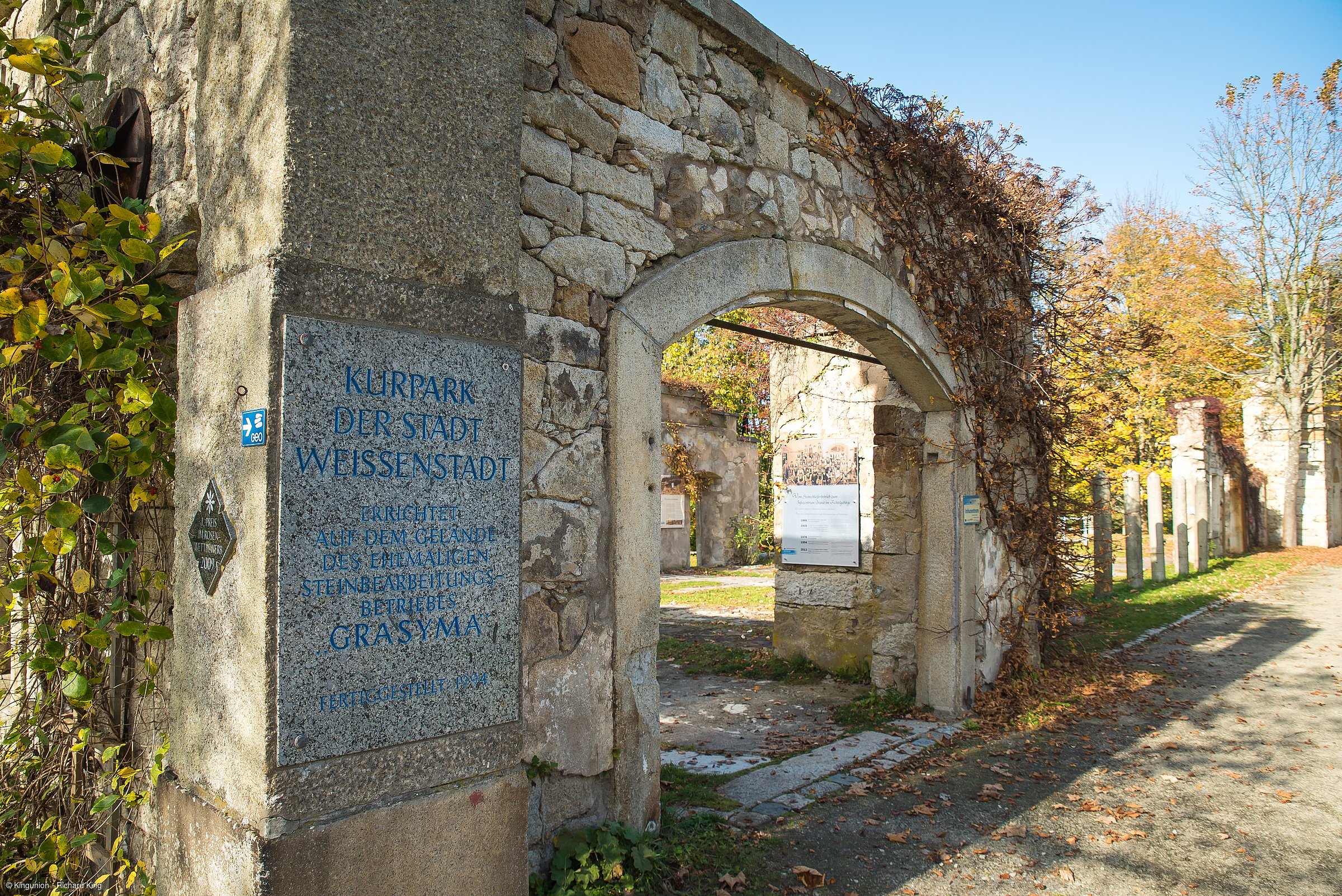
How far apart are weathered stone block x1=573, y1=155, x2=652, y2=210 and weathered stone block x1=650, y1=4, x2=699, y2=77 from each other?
1.95ft

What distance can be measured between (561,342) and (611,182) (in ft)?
2.32

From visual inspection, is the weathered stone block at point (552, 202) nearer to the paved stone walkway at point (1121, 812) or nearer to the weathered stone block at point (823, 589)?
the paved stone walkway at point (1121, 812)

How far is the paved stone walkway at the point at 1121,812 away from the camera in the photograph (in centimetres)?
328

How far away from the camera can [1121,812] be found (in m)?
3.92

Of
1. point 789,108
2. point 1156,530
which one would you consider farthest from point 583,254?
point 1156,530

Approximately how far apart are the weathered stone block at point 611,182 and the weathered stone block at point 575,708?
1.71m

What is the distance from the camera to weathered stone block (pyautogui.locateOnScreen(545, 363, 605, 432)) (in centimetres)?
304

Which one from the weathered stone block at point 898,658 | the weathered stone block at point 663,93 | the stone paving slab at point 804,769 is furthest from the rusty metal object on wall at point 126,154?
the weathered stone block at point 898,658

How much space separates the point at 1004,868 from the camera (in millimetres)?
3354

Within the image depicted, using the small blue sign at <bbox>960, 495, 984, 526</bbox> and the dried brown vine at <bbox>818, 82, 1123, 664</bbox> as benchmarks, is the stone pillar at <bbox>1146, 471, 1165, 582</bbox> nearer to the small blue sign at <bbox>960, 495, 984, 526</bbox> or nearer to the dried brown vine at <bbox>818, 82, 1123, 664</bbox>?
the dried brown vine at <bbox>818, 82, 1123, 664</bbox>

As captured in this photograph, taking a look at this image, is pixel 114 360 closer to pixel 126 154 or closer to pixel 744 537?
pixel 126 154

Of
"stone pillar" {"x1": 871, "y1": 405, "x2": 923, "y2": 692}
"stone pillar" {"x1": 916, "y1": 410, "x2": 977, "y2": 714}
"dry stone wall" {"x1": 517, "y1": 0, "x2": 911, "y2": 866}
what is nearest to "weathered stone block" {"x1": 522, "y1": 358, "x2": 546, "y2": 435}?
"dry stone wall" {"x1": 517, "y1": 0, "x2": 911, "y2": 866}

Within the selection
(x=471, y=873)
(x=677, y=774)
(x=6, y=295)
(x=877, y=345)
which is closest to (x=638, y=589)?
(x=471, y=873)

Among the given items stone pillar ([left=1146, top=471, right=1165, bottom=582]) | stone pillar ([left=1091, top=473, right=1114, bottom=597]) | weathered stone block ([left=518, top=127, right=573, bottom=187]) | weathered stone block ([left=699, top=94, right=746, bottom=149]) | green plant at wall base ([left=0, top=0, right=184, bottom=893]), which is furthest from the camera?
stone pillar ([left=1146, top=471, right=1165, bottom=582])
